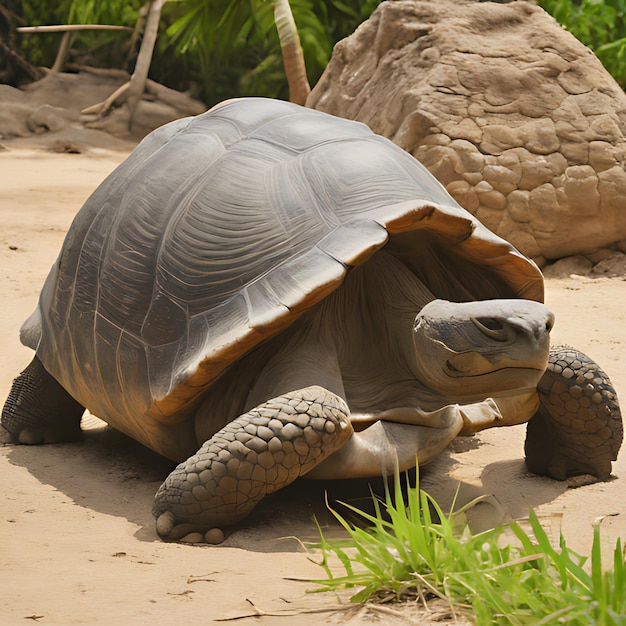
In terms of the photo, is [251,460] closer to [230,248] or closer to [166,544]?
[166,544]

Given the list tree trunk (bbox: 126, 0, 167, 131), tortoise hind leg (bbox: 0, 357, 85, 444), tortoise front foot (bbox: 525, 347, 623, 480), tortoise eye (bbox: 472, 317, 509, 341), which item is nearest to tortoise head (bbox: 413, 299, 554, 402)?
tortoise eye (bbox: 472, 317, 509, 341)

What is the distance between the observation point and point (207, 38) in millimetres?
18250

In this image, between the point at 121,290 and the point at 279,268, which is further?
the point at 121,290

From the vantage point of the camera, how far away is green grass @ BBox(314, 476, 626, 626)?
5.57ft

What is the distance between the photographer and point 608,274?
7.07m

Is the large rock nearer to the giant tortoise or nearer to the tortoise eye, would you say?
the giant tortoise

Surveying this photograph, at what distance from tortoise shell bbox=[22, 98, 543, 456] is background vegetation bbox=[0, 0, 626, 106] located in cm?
1292

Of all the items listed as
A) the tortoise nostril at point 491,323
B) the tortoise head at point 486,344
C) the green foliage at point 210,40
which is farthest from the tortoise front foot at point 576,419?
the green foliage at point 210,40

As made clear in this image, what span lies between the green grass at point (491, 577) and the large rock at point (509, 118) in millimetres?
5051

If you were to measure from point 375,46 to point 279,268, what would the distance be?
5.33 m

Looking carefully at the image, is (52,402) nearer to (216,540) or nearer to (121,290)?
(121,290)

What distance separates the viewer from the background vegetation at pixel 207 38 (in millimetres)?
17375

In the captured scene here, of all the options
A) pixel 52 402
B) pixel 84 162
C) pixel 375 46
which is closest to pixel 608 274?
pixel 375 46

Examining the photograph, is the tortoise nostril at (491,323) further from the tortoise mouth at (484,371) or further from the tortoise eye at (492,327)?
the tortoise mouth at (484,371)
